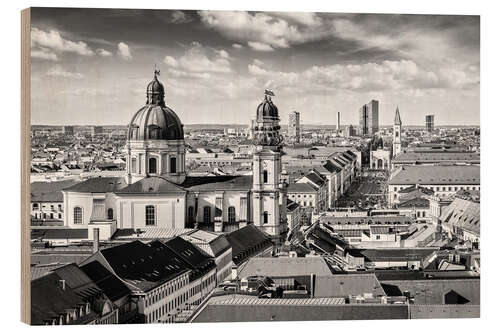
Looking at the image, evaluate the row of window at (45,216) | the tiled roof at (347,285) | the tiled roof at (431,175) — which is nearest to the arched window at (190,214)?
the row of window at (45,216)

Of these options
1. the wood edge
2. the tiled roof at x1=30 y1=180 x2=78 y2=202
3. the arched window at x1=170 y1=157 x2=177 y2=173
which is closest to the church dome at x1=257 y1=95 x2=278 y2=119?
the arched window at x1=170 y1=157 x2=177 y2=173

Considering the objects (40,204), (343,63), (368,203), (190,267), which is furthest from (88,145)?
(368,203)

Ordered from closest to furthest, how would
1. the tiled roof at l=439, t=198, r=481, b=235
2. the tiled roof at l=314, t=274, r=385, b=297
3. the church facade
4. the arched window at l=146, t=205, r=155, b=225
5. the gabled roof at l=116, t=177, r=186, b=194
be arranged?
the tiled roof at l=314, t=274, r=385, b=297, the tiled roof at l=439, t=198, r=481, b=235, the church facade, the arched window at l=146, t=205, r=155, b=225, the gabled roof at l=116, t=177, r=186, b=194

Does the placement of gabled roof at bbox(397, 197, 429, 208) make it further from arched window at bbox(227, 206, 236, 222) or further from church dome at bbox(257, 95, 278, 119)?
church dome at bbox(257, 95, 278, 119)

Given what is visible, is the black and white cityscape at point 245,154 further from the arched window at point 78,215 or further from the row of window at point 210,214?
the row of window at point 210,214

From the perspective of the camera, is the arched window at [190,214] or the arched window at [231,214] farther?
the arched window at [231,214]

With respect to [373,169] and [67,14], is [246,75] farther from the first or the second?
[373,169]
